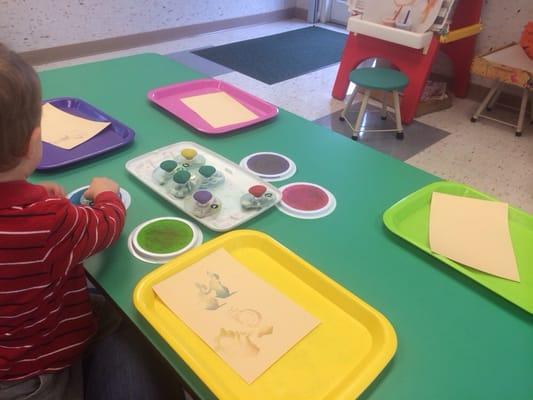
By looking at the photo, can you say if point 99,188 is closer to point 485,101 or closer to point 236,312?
point 236,312

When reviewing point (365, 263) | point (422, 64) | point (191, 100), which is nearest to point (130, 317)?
point (365, 263)

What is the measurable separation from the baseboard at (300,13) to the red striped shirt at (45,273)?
154 inches

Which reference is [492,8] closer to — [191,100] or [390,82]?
[390,82]

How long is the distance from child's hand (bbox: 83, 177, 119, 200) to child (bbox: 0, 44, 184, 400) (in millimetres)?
25

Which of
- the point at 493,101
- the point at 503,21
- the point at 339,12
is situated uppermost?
the point at 503,21

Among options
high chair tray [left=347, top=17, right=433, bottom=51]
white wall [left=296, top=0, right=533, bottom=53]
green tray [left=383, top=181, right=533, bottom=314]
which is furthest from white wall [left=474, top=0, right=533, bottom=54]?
green tray [left=383, top=181, right=533, bottom=314]

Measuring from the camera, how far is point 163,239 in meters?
0.69

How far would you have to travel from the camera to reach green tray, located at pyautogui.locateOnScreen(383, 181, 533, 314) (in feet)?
2.06

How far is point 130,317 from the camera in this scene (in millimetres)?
567

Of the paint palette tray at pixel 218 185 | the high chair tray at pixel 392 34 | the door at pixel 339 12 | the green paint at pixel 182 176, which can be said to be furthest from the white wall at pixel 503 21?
the green paint at pixel 182 176

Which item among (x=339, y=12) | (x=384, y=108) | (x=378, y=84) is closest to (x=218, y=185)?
(x=378, y=84)

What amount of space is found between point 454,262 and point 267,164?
404 millimetres

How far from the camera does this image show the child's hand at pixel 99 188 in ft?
2.36

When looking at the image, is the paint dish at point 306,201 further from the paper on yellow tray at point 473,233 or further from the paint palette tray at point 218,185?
the paper on yellow tray at point 473,233
